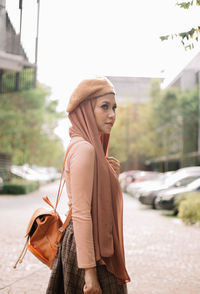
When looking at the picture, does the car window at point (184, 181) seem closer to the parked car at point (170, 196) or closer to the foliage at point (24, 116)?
the parked car at point (170, 196)

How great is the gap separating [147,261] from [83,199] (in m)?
4.74

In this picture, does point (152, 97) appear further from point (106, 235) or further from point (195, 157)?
point (106, 235)

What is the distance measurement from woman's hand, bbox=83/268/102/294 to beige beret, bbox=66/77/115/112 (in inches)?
37.2

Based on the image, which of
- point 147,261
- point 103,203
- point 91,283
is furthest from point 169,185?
point 91,283

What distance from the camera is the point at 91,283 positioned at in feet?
7.03

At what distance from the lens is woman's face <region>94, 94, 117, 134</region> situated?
7.97 ft

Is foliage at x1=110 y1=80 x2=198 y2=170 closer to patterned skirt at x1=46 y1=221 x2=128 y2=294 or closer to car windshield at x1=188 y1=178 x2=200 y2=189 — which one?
car windshield at x1=188 y1=178 x2=200 y2=189

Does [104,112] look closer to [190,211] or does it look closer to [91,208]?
[91,208]

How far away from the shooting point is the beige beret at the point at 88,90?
240 cm

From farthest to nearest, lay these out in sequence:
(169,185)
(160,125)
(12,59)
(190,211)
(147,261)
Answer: (160,125) < (169,185) < (12,59) < (190,211) < (147,261)

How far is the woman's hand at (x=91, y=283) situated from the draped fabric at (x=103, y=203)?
8 centimetres

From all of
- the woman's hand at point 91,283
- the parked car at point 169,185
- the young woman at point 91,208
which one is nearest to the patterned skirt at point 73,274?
the young woman at point 91,208

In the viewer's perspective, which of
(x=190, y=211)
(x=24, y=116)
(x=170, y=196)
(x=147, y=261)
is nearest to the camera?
(x=147, y=261)

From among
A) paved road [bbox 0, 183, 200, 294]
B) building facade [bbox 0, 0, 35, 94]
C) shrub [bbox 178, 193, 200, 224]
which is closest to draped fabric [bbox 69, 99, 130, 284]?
paved road [bbox 0, 183, 200, 294]
